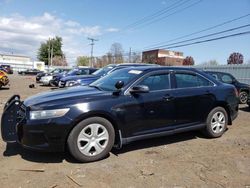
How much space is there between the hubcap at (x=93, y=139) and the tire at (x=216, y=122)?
253 centimetres

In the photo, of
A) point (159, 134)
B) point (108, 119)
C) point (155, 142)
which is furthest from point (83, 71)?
point (108, 119)

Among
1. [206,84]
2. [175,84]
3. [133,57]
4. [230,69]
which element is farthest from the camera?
[133,57]

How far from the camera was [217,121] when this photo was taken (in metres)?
6.71

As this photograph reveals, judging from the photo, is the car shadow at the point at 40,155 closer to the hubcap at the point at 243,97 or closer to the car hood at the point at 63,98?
the car hood at the point at 63,98

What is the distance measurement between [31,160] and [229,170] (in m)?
3.20

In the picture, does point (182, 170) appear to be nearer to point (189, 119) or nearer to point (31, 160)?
point (189, 119)

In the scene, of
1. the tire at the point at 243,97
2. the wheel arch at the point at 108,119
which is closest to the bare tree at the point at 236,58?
the tire at the point at 243,97

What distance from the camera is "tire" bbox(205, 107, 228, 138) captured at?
6543mm

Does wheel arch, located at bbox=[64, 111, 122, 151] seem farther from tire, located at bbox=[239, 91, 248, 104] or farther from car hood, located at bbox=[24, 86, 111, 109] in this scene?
tire, located at bbox=[239, 91, 248, 104]

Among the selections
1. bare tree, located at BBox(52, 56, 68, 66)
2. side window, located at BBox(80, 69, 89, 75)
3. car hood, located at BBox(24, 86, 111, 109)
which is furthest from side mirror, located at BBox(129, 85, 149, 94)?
bare tree, located at BBox(52, 56, 68, 66)

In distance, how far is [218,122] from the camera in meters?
6.73

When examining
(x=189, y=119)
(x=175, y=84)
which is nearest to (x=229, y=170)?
A: (x=189, y=119)

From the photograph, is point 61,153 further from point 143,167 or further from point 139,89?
point 139,89

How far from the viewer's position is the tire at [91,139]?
192 inches
